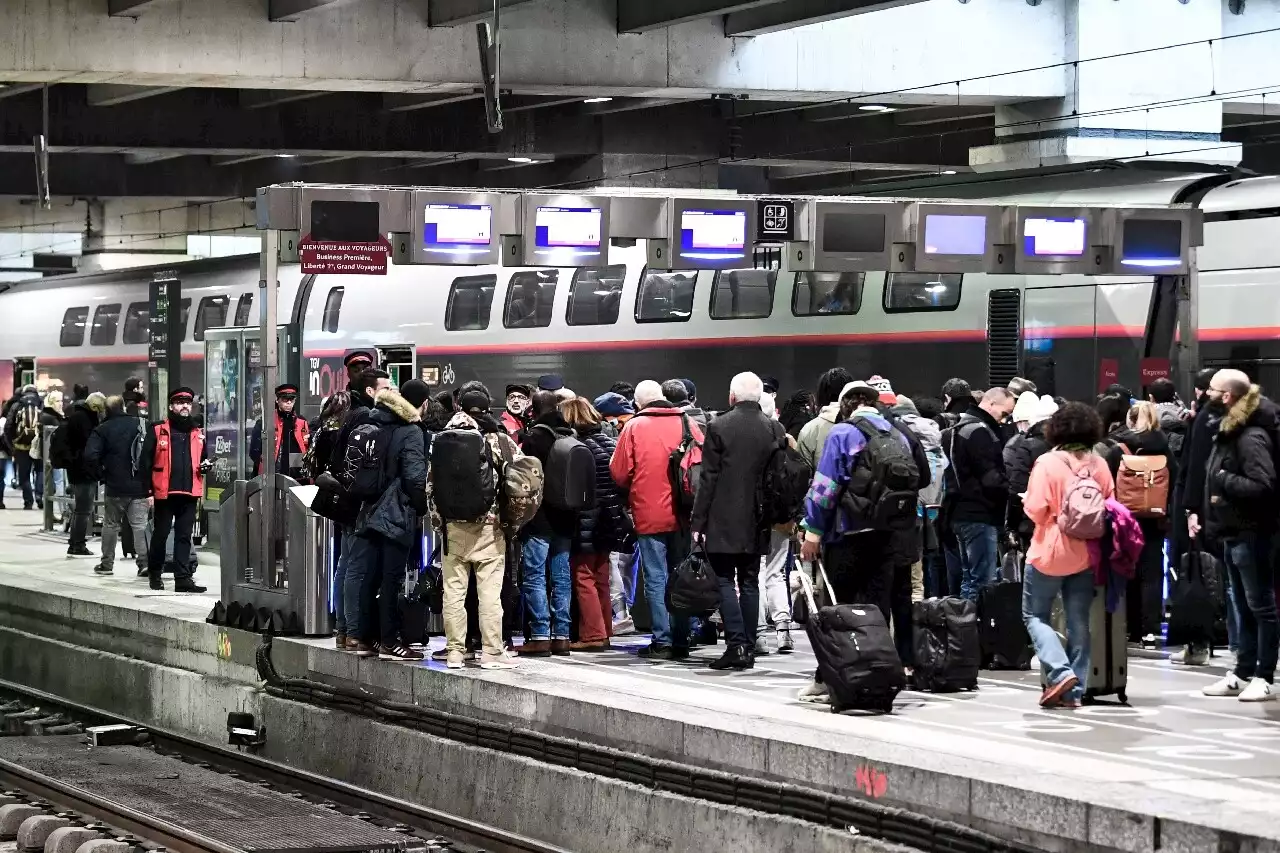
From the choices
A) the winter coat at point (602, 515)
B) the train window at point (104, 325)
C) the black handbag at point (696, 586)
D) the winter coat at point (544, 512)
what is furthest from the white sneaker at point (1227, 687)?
the train window at point (104, 325)

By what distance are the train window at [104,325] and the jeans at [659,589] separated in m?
27.9

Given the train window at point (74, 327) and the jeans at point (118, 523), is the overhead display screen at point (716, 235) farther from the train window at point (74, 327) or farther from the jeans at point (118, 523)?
the train window at point (74, 327)

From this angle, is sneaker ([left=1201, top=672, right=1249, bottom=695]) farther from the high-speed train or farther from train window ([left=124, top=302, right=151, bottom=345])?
train window ([left=124, top=302, right=151, bottom=345])

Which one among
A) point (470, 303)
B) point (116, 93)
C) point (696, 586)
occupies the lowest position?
point (696, 586)

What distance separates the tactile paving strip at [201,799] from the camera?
11.7m

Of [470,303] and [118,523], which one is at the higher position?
[470,303]

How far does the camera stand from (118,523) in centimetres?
2114

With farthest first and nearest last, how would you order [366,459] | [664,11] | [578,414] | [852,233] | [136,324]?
1. [136,324]
2. [664,11]
3. [852,233]
4. [578,414]
5. [366,459]

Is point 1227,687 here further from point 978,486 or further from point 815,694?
point 978,486

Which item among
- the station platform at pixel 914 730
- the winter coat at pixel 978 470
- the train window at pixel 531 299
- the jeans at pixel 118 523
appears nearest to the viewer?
the station platform at pixel 914 730

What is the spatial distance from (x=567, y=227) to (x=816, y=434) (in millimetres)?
4435

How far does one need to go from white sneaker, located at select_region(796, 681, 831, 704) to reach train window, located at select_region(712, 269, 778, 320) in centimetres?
1437

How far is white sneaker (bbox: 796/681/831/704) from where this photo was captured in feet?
37.6

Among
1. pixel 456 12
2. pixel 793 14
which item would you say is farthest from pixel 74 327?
pixel 793 14
